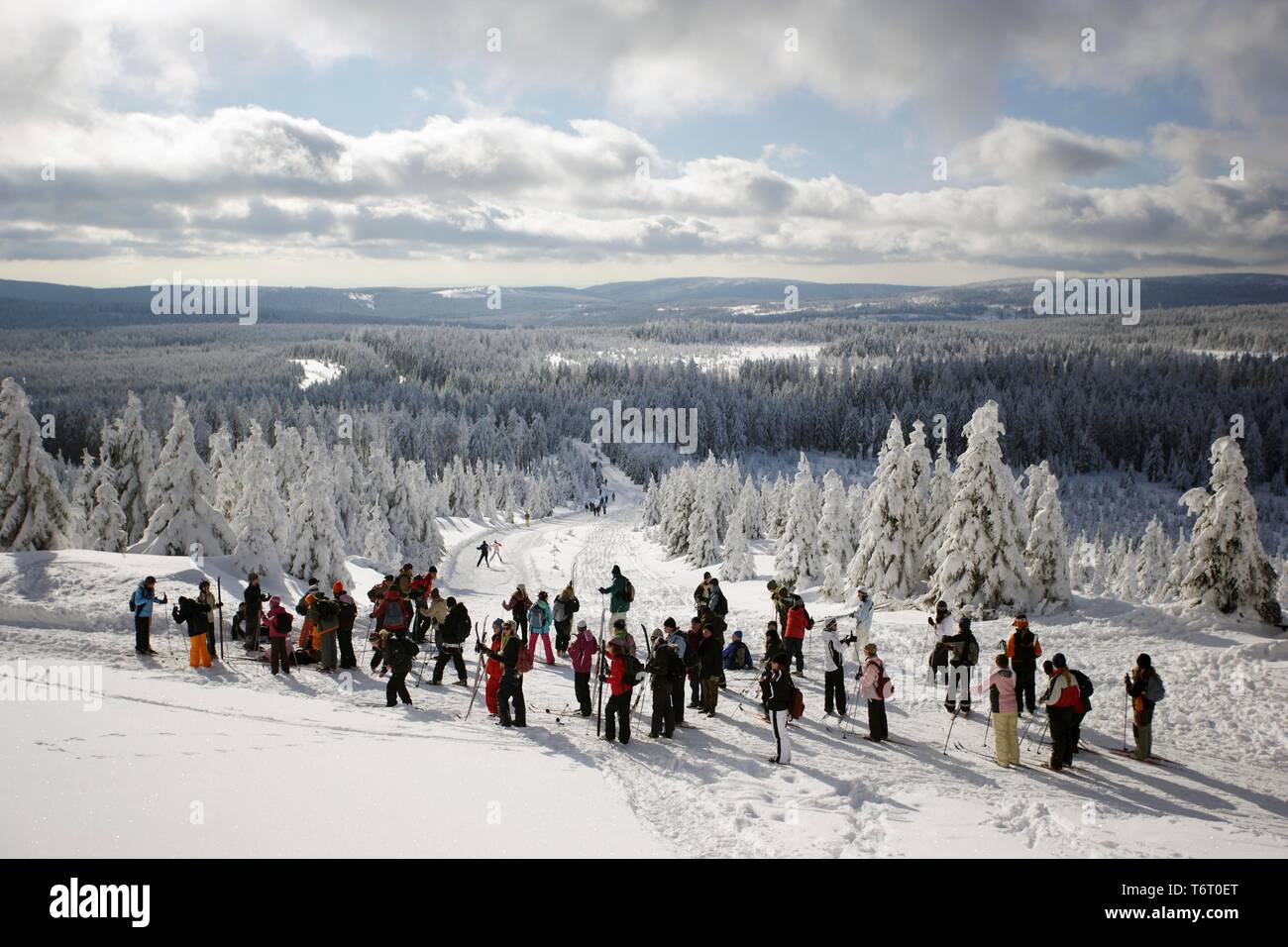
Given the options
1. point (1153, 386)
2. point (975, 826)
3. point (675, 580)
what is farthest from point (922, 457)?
point (1153, 386)

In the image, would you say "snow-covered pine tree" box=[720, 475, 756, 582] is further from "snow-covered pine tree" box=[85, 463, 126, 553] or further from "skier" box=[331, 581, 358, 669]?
"snow-covered pine tree" box=[85, 463, 126, 553]

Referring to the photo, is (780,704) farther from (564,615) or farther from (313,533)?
(313,533)

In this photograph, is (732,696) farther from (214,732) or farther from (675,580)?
(675,580)

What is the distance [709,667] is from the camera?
44.8 feet

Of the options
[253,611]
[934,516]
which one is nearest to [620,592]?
[253,611]

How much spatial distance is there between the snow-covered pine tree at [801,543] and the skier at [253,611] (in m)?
23.0

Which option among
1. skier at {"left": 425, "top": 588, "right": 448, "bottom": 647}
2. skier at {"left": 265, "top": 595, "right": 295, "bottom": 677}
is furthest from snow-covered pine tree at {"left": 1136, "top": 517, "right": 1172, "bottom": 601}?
skier at {"left": 265, "top": 595, "right": 295, "bottom": 677}

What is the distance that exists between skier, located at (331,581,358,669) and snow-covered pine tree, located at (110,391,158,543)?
26.4 m

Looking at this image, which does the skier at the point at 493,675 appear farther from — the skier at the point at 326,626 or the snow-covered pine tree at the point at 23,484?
the snow-covered pine tree at the point at 23,484

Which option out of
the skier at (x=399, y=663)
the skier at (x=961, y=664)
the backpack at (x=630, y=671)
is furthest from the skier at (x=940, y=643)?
the skier at (x=399, y=663)

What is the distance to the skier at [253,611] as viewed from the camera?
639 inches

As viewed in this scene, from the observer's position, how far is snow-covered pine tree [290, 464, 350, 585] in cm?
2869

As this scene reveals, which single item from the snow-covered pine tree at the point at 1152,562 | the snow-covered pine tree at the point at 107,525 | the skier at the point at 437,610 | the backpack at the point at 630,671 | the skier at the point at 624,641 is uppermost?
the skier at the point at 624,641
